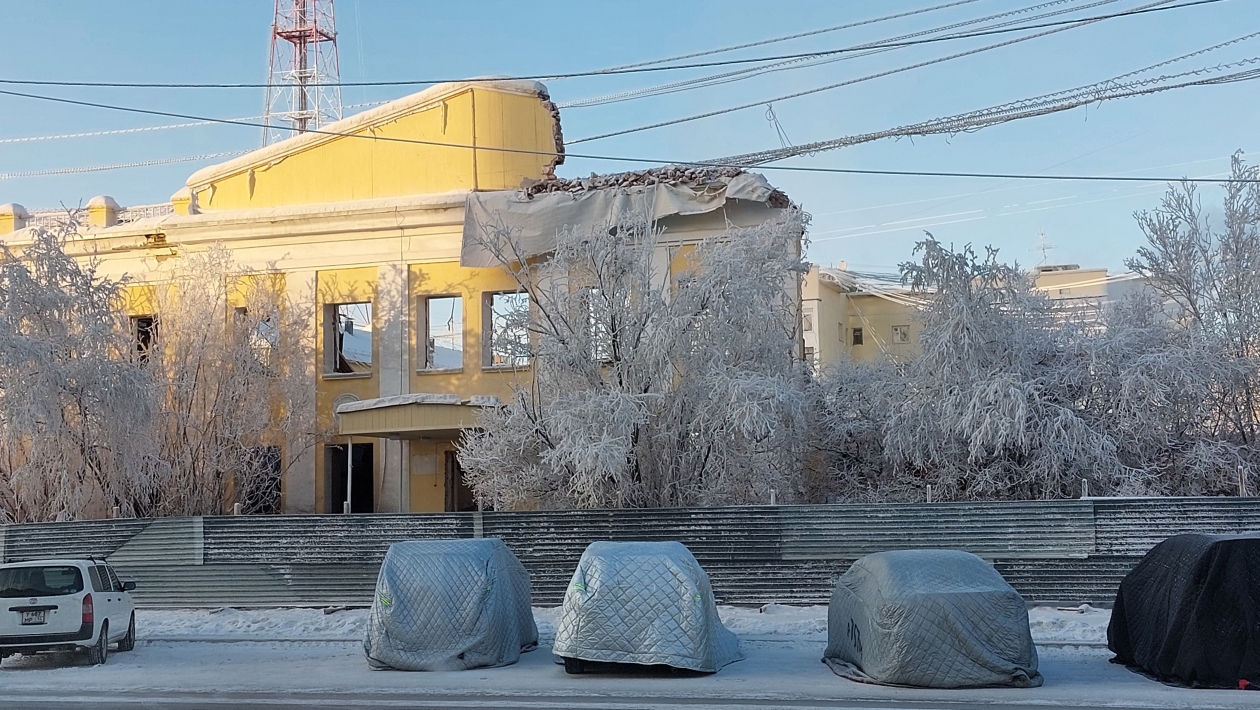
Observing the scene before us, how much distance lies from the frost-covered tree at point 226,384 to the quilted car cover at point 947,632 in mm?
17947

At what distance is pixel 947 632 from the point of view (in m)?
A: 12.5

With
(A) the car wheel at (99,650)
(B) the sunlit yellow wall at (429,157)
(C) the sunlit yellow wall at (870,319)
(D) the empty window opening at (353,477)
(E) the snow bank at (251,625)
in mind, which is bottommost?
(E) the snow bank at (251,625)

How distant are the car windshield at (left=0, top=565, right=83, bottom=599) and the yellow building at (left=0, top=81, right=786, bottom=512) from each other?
12.0 meters

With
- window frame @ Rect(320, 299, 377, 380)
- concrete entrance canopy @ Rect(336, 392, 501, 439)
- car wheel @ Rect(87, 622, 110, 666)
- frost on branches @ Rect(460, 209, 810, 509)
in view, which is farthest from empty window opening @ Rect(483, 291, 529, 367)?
car wheel @ Rect(87, 622, 110, 666)

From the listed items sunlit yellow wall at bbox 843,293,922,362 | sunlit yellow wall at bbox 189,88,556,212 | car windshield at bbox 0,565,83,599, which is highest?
sunlit yellow wall at bbox 189,88,556,212

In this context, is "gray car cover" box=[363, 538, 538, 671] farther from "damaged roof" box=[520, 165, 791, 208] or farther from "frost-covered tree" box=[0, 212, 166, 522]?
"damaged roof" box=[520, 165, 791, 208]

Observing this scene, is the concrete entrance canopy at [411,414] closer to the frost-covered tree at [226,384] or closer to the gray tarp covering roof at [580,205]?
the frost-covered tree at [226,384]

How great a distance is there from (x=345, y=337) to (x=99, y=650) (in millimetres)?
17311

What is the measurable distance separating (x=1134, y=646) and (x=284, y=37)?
115ft

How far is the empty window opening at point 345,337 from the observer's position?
98.0 ft

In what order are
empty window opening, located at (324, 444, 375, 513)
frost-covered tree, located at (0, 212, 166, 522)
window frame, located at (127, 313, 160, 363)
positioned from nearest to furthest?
frost-covered tree, located at (0, 212, 166, 522)
window frame, located at (127, 313, 160, 363)
empty window opening, located at (324, 444, 375, 513)

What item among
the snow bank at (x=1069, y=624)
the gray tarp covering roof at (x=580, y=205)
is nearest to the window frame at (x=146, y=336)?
the gray tarp covering roof at (x=580, y=205)

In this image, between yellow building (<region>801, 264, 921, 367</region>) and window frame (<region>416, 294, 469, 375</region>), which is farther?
yellow building (<region>801, 264, 921, 367</region>)

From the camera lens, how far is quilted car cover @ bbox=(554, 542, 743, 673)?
13148 millimetres
